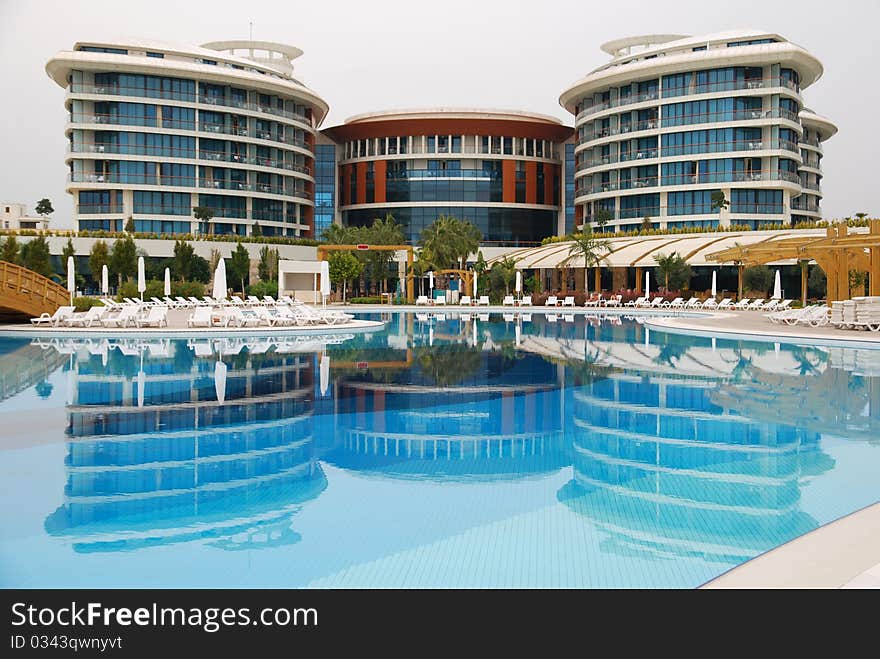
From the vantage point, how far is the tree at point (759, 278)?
45156 millimetres

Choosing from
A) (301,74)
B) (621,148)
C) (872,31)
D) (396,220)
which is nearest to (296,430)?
(872,31)

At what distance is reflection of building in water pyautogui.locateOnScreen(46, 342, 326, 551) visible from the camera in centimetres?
589

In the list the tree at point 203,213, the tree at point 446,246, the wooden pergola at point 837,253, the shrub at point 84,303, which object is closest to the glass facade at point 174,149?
the tree at point 203,213

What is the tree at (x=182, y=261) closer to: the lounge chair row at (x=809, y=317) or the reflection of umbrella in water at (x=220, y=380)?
the reflection of umbrella in water at (x=220, y=380)

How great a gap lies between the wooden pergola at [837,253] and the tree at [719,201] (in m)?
21.1

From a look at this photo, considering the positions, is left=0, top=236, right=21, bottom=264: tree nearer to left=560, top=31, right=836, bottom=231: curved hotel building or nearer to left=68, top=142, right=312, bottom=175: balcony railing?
left=68, top=142, right=312, bottom=175: balcony railing

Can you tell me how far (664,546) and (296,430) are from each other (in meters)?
5.07

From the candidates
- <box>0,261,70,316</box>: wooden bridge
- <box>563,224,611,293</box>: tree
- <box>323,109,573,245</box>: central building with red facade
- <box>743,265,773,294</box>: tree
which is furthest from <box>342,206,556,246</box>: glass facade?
<box>0,261,70,316</box>: wooden bridge

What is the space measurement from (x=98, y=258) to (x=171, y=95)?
1716 centimetres

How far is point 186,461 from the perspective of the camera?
789 centimetres

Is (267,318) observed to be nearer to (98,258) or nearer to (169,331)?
(169,331)

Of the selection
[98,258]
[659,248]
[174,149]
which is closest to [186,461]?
[98,258]
